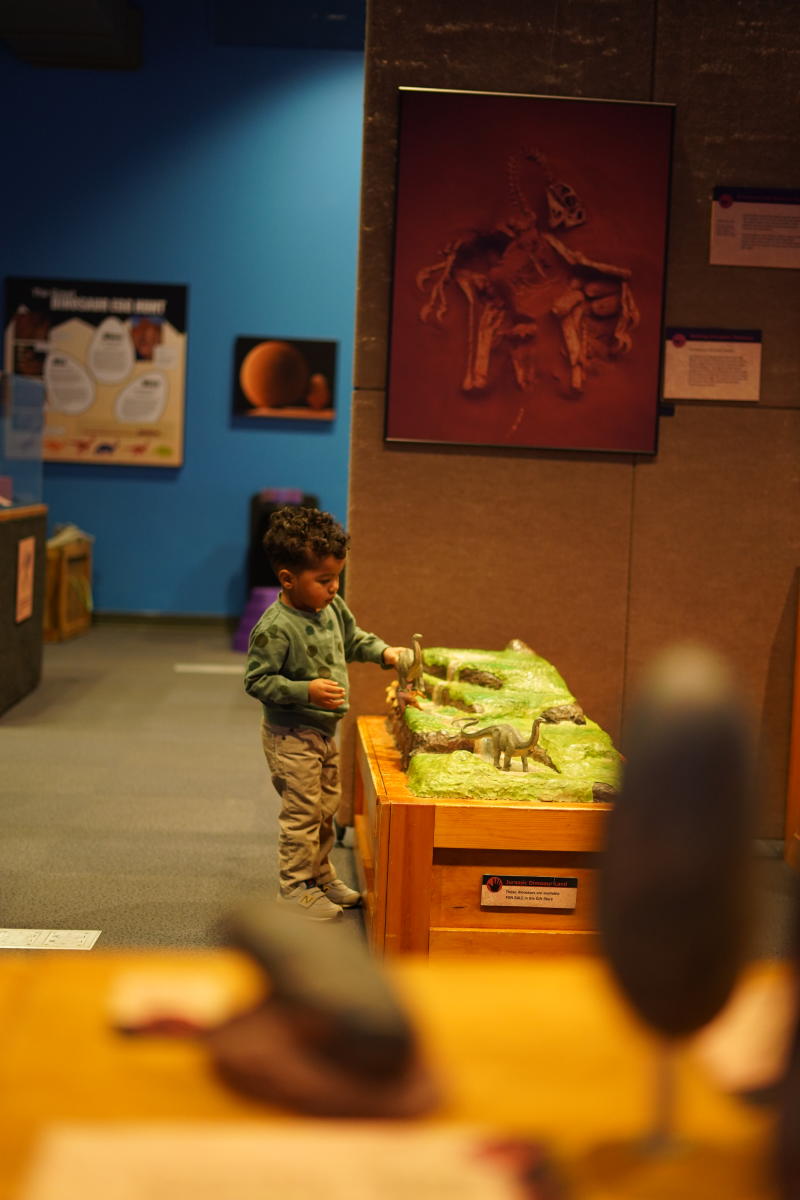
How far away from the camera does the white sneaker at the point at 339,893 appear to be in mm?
3502

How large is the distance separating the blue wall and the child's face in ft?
20.8

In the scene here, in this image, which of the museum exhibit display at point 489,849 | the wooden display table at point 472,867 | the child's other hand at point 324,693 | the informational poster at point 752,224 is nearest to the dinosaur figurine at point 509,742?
the museum exhibit display at point 489,849

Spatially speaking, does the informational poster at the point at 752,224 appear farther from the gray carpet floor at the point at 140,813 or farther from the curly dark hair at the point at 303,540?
the gray carpet floor at the point at 140,813

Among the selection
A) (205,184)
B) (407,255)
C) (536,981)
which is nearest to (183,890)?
(407,255)

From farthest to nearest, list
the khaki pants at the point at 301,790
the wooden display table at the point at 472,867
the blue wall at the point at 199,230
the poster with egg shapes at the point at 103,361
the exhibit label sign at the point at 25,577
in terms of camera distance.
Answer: the poster with egg shapes at the point at 103,361 → the blue wall at the point at 199,230 → the exhibit label sign at the point at 25,577 → the khaki pants at the point at 301,790 → the wooden display table at the point at 472,867

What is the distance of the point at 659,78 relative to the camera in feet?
13.2

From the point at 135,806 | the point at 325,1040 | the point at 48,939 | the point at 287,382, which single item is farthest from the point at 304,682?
the point at 287,382

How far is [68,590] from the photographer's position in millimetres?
8875

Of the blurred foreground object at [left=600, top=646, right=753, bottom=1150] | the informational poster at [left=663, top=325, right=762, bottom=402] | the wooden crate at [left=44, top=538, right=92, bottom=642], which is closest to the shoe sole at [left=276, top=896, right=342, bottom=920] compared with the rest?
the informational poster at [left=663, top=325, right=762, bottom=402]

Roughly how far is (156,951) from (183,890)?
0.57m

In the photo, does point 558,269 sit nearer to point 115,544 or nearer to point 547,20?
point 547,20

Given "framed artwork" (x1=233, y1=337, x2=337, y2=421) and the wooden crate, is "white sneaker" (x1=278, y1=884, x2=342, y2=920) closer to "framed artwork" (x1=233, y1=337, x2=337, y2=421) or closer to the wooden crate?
the wooden crate

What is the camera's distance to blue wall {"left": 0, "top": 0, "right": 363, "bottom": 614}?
9.21 m

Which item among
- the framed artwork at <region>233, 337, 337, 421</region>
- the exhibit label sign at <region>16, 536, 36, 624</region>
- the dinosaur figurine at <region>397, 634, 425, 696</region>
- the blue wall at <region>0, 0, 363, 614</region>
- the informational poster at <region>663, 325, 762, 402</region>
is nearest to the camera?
the dinosaur figurine at <region>397, 634, 425, 696</region>
